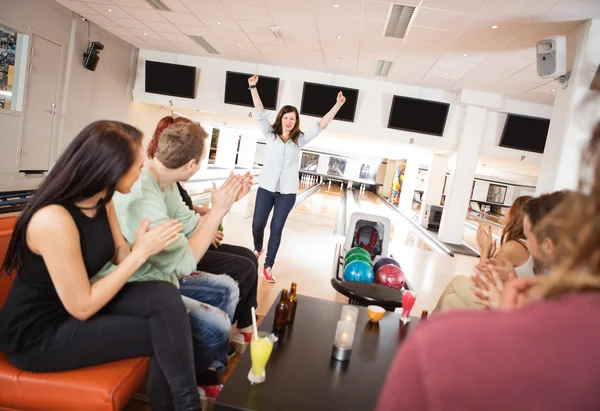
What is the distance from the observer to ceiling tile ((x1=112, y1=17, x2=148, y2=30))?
19.7 ft

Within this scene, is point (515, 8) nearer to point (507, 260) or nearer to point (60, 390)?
point (507, 260)

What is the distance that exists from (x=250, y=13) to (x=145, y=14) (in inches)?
64.7

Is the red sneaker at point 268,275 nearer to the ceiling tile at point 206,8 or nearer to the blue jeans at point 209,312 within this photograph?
the blue jeans at point 209,312

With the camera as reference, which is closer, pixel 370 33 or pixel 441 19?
pixel 441 19

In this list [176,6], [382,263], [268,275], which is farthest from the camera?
[176,6]

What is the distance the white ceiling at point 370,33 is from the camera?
13.1ft

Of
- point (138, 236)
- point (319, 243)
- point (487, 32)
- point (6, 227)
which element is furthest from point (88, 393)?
point (487, 32)

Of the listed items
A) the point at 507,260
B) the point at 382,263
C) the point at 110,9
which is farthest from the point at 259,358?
the point at 110,9

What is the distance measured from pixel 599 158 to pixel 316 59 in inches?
256

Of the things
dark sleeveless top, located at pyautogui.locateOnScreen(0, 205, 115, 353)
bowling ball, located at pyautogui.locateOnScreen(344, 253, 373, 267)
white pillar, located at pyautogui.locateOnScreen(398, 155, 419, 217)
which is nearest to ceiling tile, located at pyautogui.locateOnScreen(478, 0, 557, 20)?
bowling ball, located at pyautogui.locateOnScreen(344, 253, 373, 267)

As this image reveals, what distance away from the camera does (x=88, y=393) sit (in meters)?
1.18

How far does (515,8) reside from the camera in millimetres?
3748

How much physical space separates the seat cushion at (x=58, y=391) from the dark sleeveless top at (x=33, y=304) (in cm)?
9

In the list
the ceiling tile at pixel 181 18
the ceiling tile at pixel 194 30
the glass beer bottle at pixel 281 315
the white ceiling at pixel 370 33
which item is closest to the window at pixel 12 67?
the white ceiling at pixel 370 33
